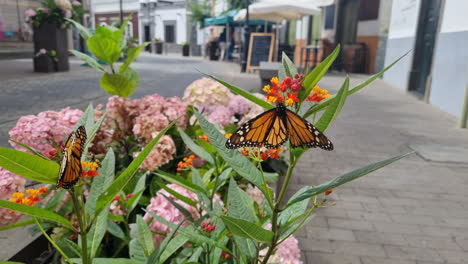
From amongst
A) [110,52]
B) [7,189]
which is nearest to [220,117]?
[110,52]

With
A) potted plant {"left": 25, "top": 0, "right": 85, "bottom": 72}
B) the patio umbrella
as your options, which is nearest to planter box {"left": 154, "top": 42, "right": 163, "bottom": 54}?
the patio umbrella

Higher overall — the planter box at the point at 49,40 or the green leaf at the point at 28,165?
the planter box at the point at 49,40

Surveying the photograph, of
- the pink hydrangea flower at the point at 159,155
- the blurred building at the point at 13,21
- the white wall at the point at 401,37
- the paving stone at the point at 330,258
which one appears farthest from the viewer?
the blurred building at the point at 13,21

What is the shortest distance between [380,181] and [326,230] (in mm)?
1436

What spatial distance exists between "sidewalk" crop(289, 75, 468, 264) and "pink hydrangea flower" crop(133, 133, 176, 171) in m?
1.25

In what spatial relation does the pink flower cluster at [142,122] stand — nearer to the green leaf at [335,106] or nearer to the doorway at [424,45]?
the green leaf at [335,106]

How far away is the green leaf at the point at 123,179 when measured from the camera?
32.3 inches

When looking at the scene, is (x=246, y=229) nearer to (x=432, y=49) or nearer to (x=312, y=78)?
(x=312, y=78)

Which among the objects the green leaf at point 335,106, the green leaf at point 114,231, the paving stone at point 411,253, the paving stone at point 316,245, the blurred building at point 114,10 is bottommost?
the paving stone at point 316,245

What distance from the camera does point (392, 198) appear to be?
11.8 ft

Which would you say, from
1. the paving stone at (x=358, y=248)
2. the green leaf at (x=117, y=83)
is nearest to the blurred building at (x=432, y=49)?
the paving stone at (x=358, y=248)

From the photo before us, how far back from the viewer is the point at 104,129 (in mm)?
2141

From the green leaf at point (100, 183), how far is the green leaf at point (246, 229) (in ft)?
1.27

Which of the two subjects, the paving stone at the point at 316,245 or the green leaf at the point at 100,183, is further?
the paving stone at the point at 316,245
